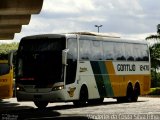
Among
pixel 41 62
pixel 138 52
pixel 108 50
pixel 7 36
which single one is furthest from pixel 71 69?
pixel 7 36

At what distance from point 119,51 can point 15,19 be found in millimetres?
13308

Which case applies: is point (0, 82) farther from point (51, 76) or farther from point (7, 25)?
point (7, 25)

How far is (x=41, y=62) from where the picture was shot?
25016mm

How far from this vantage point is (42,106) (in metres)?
27.0

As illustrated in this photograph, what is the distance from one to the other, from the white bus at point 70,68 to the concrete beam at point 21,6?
21.3 feet

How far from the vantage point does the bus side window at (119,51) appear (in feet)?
97.4

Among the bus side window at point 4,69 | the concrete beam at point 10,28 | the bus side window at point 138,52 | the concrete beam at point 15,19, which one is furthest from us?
the concrete beam at point 10,28

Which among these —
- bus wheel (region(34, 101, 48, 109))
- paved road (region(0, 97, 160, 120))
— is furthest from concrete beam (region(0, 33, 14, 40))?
paved road (region(0, 97, 160, 120))

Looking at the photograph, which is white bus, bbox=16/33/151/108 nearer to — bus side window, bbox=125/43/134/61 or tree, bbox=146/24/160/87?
bus side window, bbox=125/43/134/61

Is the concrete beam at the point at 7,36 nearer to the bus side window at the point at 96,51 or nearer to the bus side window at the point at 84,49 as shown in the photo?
the bus side window at the point at 96,51

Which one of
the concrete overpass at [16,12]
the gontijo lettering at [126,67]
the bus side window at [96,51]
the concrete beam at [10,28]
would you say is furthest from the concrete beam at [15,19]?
the bus side window at [96,51]

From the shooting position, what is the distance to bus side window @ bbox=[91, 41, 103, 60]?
2741cm

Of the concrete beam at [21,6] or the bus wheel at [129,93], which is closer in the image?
the bus wheel at [129,93]

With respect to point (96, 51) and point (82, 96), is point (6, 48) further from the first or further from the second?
point (82, 96)
